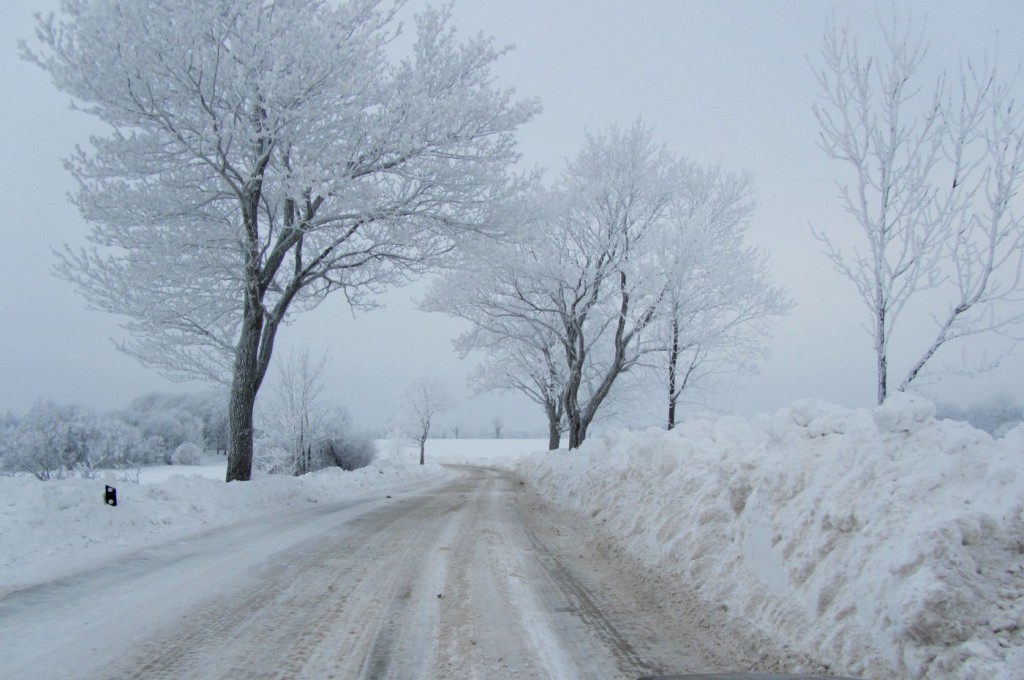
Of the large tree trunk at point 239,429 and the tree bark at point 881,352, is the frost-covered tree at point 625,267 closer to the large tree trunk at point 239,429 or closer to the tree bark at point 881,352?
the large tree trunk at point 239,429

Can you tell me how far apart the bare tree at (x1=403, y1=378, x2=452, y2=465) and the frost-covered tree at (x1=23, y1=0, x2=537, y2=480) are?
52.2 m

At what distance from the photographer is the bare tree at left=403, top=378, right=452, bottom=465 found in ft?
217

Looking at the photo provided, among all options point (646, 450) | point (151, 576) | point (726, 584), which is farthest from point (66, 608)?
point (646, 450)

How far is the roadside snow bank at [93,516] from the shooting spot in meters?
5.94

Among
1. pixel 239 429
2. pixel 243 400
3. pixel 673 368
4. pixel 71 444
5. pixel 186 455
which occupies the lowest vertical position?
pixel 186 455

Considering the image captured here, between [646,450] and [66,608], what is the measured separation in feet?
23.7

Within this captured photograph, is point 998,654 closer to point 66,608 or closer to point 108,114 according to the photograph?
point 66,608

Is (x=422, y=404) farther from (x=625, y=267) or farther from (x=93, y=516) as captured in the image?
(x=93, y=516)

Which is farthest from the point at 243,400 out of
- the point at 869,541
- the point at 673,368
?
the point at 673,368

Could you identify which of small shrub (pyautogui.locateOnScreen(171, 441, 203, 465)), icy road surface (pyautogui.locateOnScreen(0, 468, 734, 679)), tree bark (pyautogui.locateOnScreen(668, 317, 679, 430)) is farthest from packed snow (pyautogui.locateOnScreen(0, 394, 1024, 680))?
small shrub (pyautogui.locateOnScreen(171, 441, 203, 465))

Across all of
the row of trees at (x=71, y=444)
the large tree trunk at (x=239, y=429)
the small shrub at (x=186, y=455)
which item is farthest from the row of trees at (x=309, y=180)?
the small shrub at (x=186, y=455)

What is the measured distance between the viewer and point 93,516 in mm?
7238

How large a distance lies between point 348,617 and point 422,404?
6301 centimetres

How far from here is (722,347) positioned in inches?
731
